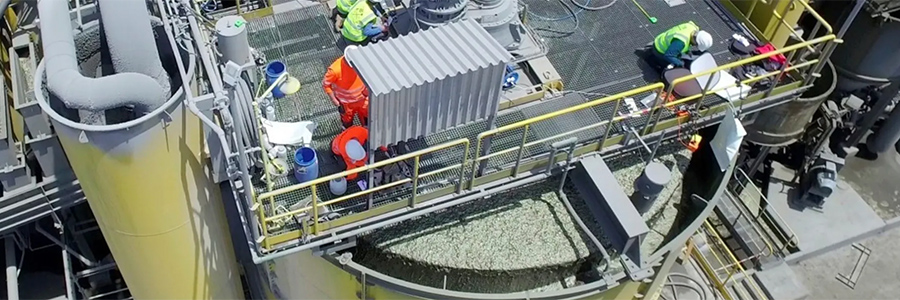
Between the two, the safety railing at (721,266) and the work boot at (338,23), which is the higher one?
the work boot at (338,23)

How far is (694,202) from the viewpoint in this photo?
12234 millimetres

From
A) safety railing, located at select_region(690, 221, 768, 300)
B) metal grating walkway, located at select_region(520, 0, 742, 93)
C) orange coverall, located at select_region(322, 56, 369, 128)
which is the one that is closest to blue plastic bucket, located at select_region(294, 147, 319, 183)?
orange coverall, located at select_region(322, 56, 369, 128)

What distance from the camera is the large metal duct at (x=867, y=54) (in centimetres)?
1711

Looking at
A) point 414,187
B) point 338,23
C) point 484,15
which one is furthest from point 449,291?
point 338,23

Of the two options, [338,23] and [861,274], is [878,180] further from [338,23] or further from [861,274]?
[338,23]

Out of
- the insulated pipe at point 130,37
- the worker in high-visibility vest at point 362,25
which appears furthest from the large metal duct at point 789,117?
the insulated pipe at point 130,37

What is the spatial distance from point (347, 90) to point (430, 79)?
6.98 feet

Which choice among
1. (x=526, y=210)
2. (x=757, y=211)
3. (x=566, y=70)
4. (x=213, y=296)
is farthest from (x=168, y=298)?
(x=757, y=211)

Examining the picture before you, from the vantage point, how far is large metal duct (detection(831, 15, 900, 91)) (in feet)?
56.1

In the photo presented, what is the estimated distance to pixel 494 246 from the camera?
35.4 feet

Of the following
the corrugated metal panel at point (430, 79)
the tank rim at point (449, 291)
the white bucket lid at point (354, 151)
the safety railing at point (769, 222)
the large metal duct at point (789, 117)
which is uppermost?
the corrugated metal panel at point (430, 79)

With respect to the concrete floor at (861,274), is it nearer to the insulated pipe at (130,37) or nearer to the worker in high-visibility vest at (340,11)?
the worker in high-visibility vest at (340,11)

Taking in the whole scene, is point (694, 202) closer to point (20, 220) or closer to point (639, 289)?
point (639, 289)

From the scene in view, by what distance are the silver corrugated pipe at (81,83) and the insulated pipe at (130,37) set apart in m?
0.03
